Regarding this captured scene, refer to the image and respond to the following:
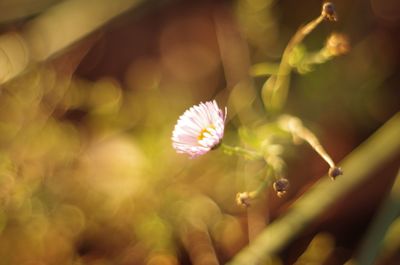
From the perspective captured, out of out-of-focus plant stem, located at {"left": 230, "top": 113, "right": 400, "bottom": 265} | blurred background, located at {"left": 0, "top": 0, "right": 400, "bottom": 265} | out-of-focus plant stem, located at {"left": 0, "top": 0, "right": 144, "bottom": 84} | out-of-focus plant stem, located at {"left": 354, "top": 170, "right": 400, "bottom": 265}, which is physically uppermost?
out-of-focus plant stem, located at {"left": 0, "top": 0, "right": 144, "bottom": 84}

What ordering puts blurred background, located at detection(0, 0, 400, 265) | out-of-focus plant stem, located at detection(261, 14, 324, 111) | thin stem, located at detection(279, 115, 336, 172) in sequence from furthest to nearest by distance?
blurred background, located at detection(0, 0, 400, 265) < out-of-focus plant stem, located at detection(261, 14, 324, 111) < thin stem, located at detection(279, 115, 336, 172)

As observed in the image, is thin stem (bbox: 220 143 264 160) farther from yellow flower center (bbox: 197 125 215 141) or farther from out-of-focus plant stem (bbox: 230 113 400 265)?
out-of-focus plant stem (bbox: 230 113 400 265)

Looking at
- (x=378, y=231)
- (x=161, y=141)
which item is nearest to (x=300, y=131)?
(x=378, y=231)

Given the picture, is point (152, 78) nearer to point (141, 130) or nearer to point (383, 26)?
point (141, 130)

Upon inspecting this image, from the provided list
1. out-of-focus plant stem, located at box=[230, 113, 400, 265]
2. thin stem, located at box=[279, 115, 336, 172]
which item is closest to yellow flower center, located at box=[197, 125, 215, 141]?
thin stem, located at box=[279, 115, 336, 172]

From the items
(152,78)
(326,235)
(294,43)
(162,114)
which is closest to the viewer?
(294,43)

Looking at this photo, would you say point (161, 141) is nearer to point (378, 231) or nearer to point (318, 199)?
point (318, 199)

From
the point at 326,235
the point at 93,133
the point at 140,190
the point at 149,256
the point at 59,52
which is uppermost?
the point at 59,52

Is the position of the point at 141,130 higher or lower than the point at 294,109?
higher

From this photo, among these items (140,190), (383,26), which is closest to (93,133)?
(140,190)
